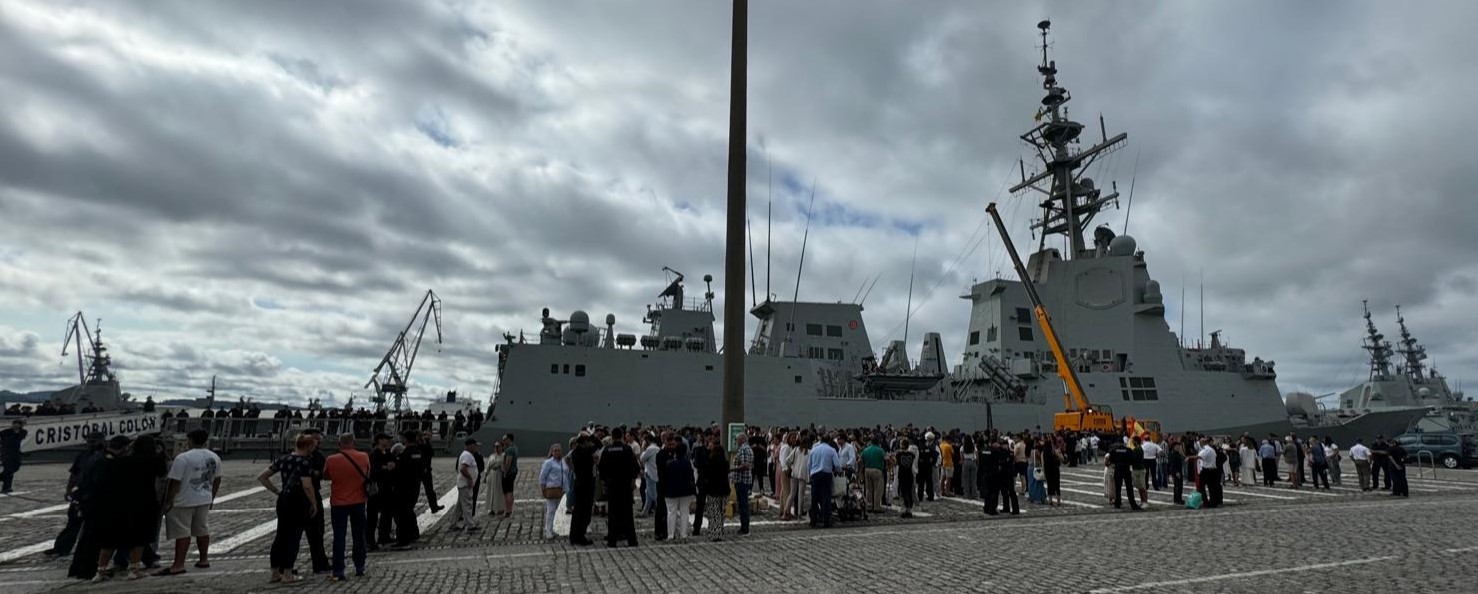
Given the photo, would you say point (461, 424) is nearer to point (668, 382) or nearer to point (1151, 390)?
point (668, 382)

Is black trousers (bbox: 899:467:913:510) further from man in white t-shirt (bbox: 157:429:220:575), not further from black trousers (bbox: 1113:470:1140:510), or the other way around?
man in white t-shirt (bbox: 157:429:220:575)

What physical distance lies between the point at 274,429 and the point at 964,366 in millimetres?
32223

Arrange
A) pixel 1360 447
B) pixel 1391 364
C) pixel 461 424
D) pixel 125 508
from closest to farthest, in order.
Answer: pixel 125 508 < pixel 1360 447 < pixel 461 424 < pixel 1391 364

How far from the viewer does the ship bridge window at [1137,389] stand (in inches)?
1390

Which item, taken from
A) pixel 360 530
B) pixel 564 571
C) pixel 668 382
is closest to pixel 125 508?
pixel 360 530

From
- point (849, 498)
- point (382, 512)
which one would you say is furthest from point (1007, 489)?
point (382, 512)

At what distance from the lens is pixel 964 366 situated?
38719 millimetres

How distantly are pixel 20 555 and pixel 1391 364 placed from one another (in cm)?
7708

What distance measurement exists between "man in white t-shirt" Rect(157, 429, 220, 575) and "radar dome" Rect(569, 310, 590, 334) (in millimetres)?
22557

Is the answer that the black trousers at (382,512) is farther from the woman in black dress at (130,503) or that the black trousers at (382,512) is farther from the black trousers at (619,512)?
the black trousers at (619,512)

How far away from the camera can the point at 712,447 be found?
32.6ft

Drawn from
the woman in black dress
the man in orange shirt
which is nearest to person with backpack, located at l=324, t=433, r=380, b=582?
the man in orange shirt

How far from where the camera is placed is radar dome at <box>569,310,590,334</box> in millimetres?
30062

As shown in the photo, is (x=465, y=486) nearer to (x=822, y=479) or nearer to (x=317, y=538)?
(x=317, y=538)
